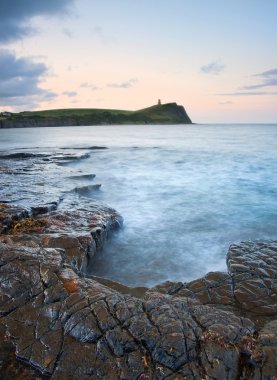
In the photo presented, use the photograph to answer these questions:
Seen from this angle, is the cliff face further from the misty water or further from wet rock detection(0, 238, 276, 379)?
wet rock detection(0, 238, 276, 379)

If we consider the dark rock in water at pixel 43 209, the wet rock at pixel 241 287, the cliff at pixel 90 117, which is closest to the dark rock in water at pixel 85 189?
the dark rock in water at pixel 43 209

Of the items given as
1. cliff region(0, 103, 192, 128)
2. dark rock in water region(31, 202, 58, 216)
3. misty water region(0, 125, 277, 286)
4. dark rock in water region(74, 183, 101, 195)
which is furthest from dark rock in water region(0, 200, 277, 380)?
cliff region(0, 103, 192, 128)

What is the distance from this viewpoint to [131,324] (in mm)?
3600

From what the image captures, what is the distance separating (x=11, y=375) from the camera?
341cm

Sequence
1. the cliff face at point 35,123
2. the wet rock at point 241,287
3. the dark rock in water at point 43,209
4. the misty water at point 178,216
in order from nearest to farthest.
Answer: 1. the wet rock at point 241,287
2. the misty water at point 178,216
3. the dark rock in water at point 43,209
4. the cliff face at point 35,123

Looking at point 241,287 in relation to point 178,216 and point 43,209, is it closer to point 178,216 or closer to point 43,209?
point 43,209

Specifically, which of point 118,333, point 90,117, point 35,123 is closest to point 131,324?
point 118,333

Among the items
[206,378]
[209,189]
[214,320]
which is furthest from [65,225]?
[209,189]

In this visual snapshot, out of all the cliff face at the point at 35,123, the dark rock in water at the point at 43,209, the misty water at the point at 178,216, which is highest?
the cliff face at the point at 35,123

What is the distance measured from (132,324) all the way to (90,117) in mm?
156667

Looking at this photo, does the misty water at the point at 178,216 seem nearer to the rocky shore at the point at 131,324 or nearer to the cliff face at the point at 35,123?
the rocky shore at the point at 131,324

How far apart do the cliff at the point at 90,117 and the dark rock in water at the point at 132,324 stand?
126m

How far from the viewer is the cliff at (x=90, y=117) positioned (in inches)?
5058

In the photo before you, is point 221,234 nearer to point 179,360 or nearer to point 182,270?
point 182,270
